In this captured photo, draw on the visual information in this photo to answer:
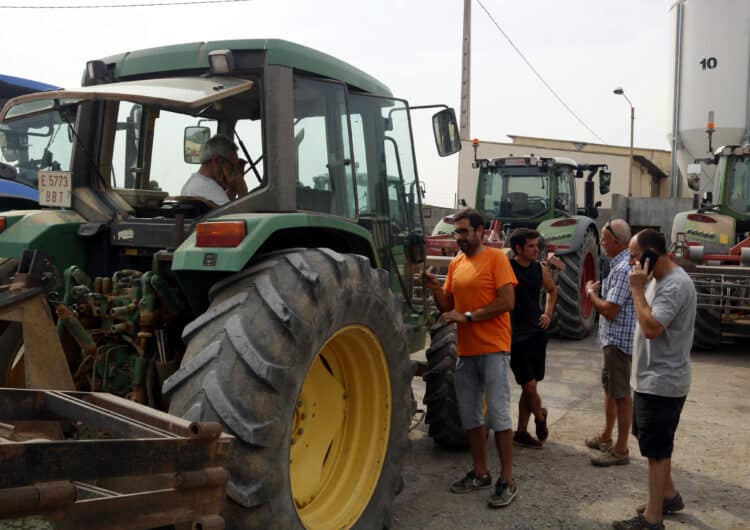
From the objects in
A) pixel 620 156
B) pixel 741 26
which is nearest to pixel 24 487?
pixel 741 26

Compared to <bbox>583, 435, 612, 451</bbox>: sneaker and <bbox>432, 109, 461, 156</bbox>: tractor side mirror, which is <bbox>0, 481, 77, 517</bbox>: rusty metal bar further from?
<bbox>583, 435, 612, 451</bbox>: sneaker

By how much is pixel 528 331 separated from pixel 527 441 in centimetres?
82

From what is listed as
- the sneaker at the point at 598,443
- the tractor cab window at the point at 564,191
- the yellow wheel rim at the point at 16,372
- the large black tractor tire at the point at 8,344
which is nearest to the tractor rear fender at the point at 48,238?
the large black tractor tire at the point at 8,344

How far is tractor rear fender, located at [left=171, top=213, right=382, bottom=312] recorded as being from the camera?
122 inches

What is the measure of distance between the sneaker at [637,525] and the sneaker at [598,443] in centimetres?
130

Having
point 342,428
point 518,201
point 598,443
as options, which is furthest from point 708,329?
point 342,428

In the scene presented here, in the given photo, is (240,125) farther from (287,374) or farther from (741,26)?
(741,26)

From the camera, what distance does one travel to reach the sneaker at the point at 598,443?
5516mm

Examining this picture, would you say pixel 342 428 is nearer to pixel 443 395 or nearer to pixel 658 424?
pixel 443 395

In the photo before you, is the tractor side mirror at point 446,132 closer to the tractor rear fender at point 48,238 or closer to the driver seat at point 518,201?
the tractor rear fender at point 48,238


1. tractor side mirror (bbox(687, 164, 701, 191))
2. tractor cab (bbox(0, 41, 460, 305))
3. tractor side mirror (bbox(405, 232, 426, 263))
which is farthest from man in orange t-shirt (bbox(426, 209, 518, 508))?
tractor side mirror (bbox(687, 164, 701, 191))

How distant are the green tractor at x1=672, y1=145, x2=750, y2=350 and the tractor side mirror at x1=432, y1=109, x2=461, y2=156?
548cm

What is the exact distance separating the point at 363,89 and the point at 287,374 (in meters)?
2.16

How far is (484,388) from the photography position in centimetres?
491
